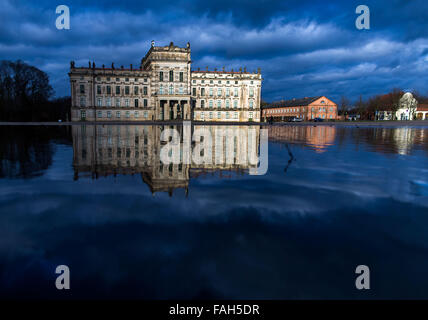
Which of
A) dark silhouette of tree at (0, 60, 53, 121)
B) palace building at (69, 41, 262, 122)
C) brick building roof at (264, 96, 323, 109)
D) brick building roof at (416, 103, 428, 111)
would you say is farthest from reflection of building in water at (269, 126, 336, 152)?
brick building roof at (416, 103, 428, 111)

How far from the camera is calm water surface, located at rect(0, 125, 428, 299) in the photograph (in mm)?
2559

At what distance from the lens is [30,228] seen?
372 cm

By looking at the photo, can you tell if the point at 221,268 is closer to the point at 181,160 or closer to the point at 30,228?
the point at 30,228

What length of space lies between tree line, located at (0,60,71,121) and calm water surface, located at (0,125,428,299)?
59.9 metres

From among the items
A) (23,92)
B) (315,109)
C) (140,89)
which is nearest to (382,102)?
(315,109)

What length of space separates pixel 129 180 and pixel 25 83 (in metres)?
69.5

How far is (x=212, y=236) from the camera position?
3.49m

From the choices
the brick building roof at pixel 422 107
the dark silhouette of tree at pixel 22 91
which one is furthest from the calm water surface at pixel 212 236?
the brick building roof at pixel 422 107

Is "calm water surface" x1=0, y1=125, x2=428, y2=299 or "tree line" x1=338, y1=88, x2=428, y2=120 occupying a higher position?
"tree line" x1=338, y1=88, x2=428, y2=120

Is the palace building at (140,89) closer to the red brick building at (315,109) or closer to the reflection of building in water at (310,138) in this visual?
the reflection of building in water at (310,138)

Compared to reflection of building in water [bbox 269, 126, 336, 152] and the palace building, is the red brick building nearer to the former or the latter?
the palace building

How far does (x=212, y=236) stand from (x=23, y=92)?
238 ft

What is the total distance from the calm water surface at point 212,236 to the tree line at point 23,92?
196ft

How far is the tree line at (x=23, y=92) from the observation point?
59469 mm
